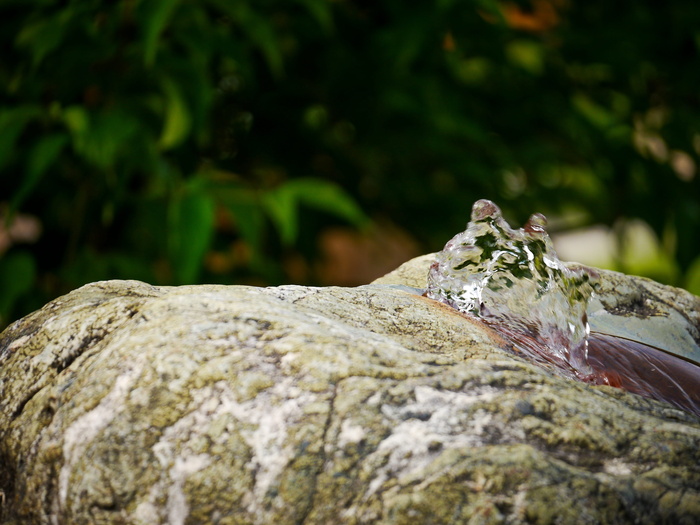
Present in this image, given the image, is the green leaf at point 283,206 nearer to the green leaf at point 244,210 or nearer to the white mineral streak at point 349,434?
the green leaf at point 244,210

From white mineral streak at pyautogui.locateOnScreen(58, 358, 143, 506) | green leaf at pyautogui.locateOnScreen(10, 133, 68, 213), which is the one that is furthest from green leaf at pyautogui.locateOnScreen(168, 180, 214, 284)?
white mineral streak at pyautogui.locateOnScreen(58, 358, 143, 506)

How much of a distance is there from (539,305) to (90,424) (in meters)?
0.94

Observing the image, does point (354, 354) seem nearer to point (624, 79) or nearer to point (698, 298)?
point (698, 298)

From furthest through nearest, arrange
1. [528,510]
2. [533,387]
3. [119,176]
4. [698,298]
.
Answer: [119,176]
[698,298]
[533,387]
[528,510]

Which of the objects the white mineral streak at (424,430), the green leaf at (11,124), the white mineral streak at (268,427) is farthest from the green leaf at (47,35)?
the white mineral streak at (424,430)

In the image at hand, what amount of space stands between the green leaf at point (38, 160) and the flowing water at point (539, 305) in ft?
3.95

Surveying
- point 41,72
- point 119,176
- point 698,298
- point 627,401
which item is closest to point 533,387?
point 627,401

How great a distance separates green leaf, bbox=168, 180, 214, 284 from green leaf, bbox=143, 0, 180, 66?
0.39m

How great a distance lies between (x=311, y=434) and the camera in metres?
1.07

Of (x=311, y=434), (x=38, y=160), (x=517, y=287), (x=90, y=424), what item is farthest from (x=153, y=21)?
(x=311, y=434)

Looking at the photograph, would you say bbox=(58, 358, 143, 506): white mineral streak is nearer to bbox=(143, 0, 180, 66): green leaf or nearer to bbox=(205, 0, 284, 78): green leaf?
bbox=(143, 0, 180, 66): green leaf

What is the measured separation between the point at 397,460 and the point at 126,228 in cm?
189

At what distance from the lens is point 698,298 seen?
2.10m

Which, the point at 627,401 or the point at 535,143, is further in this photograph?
the point at 535,143
